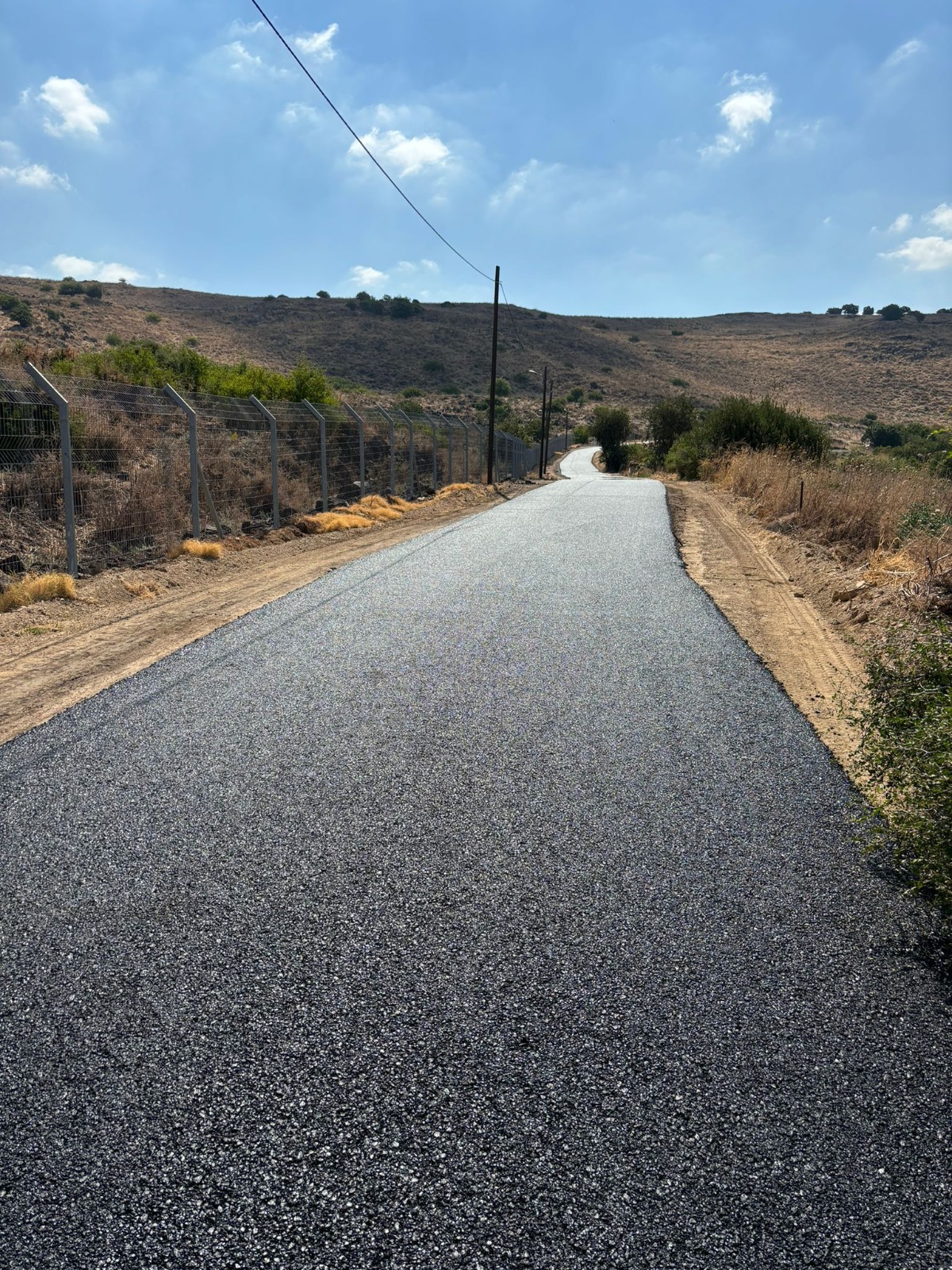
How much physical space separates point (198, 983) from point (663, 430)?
59.9 metres

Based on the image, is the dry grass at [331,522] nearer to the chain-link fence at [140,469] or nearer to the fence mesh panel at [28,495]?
the chain-link fence at [140,469]

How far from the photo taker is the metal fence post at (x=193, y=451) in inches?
485

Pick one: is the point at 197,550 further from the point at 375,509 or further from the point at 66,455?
the point at 375,509

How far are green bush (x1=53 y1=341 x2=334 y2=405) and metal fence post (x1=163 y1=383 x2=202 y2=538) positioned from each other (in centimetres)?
1060

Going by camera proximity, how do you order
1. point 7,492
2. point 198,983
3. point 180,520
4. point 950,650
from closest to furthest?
1. point 198,983
2. point 950,650
3. point 7,492
4. point 180,520

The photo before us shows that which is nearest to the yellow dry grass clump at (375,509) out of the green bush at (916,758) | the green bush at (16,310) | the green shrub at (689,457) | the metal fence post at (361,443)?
the metal fence post at (361,443)

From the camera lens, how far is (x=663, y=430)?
59.2 meters

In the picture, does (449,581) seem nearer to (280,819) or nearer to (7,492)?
(7,492)

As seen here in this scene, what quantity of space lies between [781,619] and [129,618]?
22.9ft

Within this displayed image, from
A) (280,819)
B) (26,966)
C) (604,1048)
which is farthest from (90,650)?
(604,1048)

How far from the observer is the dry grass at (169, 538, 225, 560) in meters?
12.4

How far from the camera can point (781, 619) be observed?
9.56 meters

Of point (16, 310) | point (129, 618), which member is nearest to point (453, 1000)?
point (129, 618)

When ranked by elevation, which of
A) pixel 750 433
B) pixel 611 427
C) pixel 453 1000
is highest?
pixel 611 427
